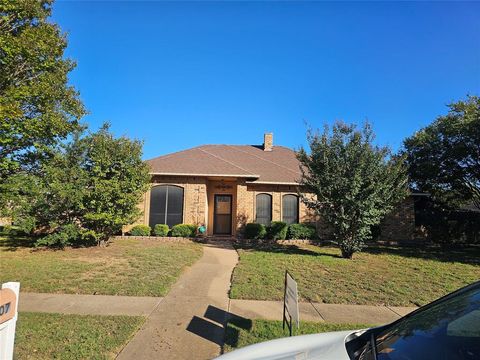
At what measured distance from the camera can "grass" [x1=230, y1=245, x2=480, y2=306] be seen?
25.2 feet

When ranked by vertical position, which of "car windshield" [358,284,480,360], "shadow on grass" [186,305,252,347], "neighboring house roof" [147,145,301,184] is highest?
"neighboring house roof" [147,145,301,184]

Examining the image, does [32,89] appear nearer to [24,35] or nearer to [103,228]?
[24,35]

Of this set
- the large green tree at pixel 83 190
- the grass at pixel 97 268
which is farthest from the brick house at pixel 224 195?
the grass at pixel 97 268

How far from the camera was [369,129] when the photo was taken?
1260 cm

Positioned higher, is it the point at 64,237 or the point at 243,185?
the point at 243,185

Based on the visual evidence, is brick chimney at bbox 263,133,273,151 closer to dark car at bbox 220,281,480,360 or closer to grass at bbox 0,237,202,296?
grass at bbox 0,237,202,296

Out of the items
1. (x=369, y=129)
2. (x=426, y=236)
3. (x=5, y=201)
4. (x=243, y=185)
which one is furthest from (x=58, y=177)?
(x=426, y=236)

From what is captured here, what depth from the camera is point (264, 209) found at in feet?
64.2

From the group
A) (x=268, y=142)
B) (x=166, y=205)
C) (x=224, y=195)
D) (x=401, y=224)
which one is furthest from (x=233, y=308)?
(x=268, y=142)

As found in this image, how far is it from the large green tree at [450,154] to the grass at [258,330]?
14.2 metres

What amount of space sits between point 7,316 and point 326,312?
212 inches

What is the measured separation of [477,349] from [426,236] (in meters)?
21.5

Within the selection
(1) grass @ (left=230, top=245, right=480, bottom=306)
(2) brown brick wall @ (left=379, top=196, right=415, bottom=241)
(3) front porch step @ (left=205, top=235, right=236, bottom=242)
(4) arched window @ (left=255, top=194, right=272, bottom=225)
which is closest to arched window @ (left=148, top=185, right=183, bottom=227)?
(3) front porch step @ (left=205, top=235, right=236, bottom=242)

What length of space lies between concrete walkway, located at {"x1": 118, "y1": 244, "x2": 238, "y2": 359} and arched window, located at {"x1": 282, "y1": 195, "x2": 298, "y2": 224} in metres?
10.5
